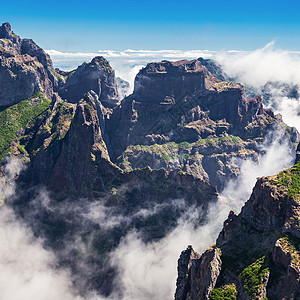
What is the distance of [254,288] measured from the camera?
3812 inches

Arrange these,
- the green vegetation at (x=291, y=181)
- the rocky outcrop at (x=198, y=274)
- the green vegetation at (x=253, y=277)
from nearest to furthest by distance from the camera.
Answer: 1. the green vegetation at (x=253, y=277)
2. the rocky outcrop at (x=198, y=274)
3. the green vegetation at (x=291, y=181)

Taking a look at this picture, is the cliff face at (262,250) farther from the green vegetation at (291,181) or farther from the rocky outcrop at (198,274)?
the rocky outcrop at (198,274)

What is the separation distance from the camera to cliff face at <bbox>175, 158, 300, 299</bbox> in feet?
316

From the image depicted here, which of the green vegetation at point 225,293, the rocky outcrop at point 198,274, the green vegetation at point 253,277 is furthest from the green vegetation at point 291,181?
the green vegetation at point 225,293

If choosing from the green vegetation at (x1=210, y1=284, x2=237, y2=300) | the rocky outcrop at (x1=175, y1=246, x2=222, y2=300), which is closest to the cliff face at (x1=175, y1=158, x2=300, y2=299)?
the green vegetation at (x1=210, y1=284, x2=237, y2=300)

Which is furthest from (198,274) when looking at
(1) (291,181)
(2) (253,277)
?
(1) (291,181)

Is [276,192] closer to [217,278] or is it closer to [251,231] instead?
[251,231]

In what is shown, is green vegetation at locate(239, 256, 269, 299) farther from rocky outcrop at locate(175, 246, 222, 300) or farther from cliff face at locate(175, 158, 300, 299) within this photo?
rocky outcrop at locate(175, 246, 222, 300)

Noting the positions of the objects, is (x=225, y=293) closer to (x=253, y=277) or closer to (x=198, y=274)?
(x=253, y=277)

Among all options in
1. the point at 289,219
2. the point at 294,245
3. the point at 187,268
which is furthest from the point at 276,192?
the point at 187,268

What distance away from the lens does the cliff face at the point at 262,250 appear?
9638cm

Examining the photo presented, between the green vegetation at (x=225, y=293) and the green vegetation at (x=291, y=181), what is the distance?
35.1 metres

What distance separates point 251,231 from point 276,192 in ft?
52.9

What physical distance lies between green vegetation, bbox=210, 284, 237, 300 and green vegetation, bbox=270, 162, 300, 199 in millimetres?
35078
